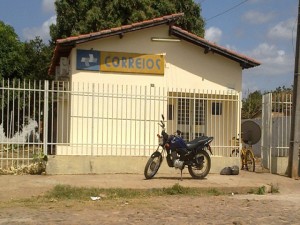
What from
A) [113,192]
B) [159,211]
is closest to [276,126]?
[113,192]

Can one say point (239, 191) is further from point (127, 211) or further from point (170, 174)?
point (127, 211)

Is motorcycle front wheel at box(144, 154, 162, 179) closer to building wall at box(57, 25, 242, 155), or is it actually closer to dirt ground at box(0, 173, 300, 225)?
dirt ground at box(0, 173, 300, 225)

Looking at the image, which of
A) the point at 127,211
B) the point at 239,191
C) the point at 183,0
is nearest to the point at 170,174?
the point at 239,191

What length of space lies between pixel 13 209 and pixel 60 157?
3.44 metres

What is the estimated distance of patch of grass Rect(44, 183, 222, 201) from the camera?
8.84 meters

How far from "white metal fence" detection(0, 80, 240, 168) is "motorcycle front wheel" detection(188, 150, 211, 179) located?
1290 mm

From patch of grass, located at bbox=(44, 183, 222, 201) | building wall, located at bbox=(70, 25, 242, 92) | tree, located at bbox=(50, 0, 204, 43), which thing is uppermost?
tree, located at bbox=(50, 0, 204, 43)

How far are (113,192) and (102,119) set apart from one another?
3178mm

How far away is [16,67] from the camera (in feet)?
→ 74.2

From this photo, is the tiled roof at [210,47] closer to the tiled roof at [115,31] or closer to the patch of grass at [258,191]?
the tiled roof at [115,31]

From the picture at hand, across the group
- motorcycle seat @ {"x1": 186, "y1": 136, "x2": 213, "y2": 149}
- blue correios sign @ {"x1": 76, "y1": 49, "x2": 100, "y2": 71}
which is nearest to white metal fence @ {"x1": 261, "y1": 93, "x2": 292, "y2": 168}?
motorcycle seat @ {"x1": 186, "y1": 136, "x2": 213, "y2": 149}

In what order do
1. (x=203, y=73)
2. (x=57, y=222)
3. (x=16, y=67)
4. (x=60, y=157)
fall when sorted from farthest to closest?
(x=16, y=67), (x=203, y=73), (x=60, y=157), (x=57, y=222)

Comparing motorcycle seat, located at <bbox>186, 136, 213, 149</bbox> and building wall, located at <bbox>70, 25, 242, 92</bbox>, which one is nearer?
motorcycle seat, located at <bbox>186, 136, 213, 149</bbox>

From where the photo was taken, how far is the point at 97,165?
11.4 metres
